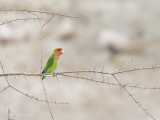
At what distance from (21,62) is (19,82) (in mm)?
1120

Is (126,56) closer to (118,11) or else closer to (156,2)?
(118,11)

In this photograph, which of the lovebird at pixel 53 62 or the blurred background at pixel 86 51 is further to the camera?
the blurred background at pixel 86 51

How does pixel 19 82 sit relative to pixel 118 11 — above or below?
below

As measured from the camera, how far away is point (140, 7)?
587 inches

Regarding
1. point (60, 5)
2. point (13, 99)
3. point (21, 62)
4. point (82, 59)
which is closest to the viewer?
point (13, 99)

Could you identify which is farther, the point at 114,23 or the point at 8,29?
the point at 114,23

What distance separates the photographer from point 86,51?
13.3 metres

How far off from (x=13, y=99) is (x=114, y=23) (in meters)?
6.26

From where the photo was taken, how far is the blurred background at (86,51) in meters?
10.2

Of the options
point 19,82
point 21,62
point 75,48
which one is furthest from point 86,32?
point 19,82

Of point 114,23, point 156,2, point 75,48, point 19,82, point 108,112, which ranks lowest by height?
point 108,112

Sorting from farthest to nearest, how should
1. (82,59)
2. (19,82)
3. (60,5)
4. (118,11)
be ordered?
(118,11)
(60,5)
(82,59)
(19,82)

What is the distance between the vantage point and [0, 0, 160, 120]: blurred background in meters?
10.2

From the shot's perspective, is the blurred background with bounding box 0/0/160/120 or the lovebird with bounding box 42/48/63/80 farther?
the blurred background with bounding box 0/0/160/120
